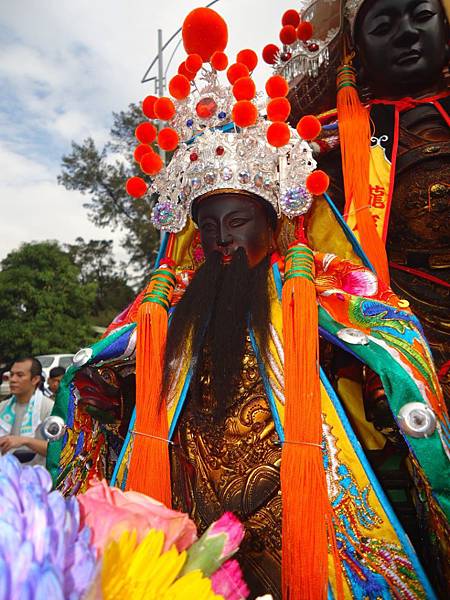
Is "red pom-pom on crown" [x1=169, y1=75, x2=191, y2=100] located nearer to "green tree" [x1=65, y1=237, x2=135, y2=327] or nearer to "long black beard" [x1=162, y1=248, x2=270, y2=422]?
"long black beard" [x1=162, y1=248, x2=270, y2=422]

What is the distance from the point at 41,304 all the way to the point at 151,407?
14057mm

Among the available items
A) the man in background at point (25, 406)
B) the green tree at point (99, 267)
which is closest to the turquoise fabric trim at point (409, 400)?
the man in background at point (25, 406)

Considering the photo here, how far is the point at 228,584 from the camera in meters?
0.84

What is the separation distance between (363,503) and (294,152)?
1.37 metres

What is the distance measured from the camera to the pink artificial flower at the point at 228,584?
2.70ft

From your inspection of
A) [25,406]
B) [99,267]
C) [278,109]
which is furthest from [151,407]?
[99,267]

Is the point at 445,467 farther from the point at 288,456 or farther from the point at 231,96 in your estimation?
the point at 231,96

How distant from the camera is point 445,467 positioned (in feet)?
5.21

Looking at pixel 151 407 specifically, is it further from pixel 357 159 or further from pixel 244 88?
pixel 357 159

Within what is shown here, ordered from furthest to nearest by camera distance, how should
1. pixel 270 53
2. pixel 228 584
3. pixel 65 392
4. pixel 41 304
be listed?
1. pixel 41 304
2. pixel 270 53
3. pixel 65 392
4. pixel 228 584

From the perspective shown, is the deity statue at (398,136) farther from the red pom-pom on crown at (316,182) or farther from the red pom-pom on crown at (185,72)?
the red pom-pom on crown at (185,72)

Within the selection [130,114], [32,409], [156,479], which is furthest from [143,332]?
[130,114]

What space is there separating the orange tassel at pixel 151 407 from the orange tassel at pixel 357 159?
3.23 feet

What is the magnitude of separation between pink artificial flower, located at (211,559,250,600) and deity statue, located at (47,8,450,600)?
0.83 metres
